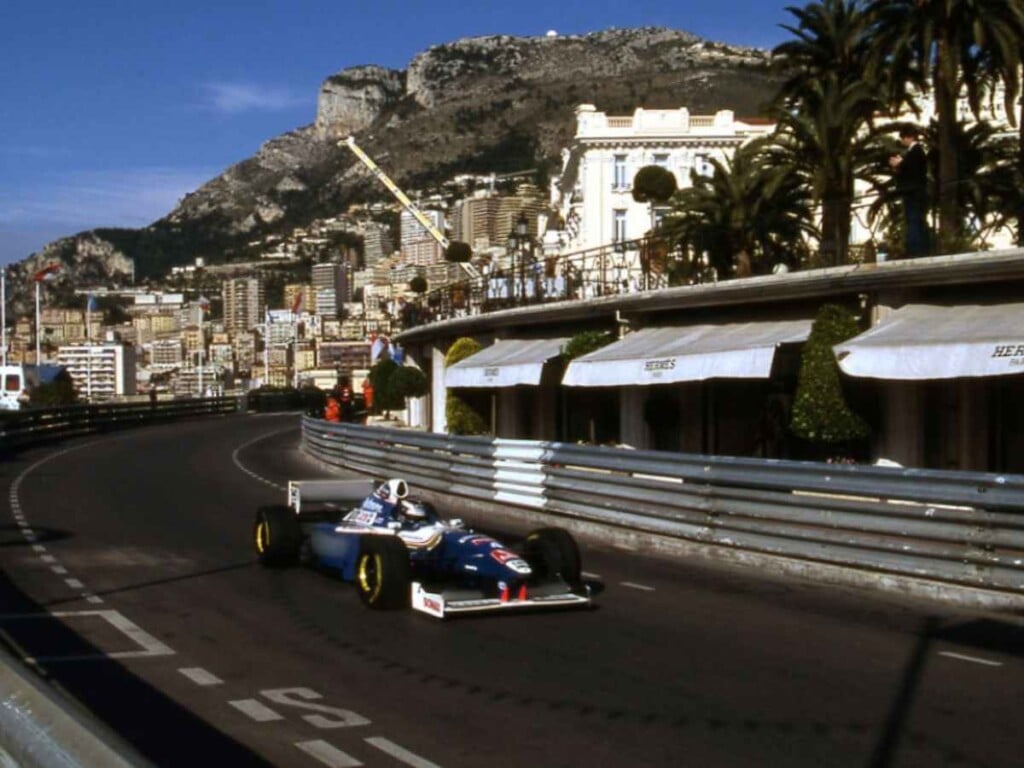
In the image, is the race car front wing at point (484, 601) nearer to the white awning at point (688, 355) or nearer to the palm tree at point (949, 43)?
the white awning at point (688, 355)

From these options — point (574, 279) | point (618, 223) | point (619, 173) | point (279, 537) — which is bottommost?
point (279, 537)

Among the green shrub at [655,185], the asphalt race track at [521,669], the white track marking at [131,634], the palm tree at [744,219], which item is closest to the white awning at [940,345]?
the asphalt race track at [521,669]

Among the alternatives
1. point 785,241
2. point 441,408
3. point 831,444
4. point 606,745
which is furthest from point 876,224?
point 441,408

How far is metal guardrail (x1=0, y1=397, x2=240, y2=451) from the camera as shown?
139ft

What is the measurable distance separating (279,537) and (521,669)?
5480mm

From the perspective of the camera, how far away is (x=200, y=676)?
31.5 feet

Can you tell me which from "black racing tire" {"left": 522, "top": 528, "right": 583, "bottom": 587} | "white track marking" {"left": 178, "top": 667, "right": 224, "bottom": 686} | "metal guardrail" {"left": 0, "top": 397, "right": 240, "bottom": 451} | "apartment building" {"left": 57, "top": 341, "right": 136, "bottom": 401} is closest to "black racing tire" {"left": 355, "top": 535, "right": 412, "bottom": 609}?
"black racing tire" {"left": 522, "top": 528, "right": 583, "bottom": 587}

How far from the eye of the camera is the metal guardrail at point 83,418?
4231cm

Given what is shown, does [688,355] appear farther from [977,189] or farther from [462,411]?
[462,411]

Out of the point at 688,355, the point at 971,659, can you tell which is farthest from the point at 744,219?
the point at 971,659

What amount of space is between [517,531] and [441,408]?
23.5 metres

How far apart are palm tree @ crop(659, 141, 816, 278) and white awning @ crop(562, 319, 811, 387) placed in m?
1.78

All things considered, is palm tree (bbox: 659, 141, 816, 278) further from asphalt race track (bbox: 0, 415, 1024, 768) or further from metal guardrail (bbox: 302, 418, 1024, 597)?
asphalt race track (bbox: 0, 415, 1024, 768)

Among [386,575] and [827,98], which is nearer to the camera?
[386,575]
